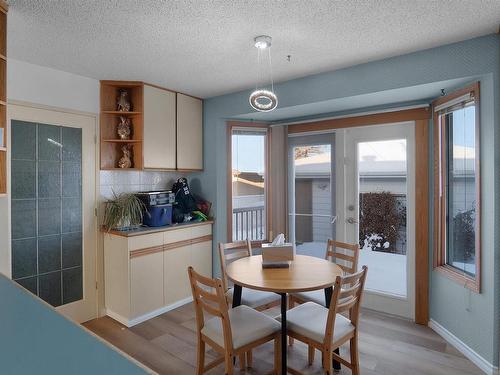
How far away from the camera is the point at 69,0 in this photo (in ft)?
6.09

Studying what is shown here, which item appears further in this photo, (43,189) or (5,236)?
(43,189)

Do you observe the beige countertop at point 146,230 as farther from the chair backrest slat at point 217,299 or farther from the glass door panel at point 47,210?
the chair backrest slat at point 217,299

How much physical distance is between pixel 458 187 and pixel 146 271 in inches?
124

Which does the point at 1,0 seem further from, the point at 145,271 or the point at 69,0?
the point at 145,271

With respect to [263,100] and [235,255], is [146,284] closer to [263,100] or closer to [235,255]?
[235,255]

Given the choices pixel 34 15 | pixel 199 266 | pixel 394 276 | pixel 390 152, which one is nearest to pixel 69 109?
pixel 34 15

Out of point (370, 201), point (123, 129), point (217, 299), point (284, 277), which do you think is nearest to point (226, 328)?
point (217, 299)

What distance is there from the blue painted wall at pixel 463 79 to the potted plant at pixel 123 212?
192cm

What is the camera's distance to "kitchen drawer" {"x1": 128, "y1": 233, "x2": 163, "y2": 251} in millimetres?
3121

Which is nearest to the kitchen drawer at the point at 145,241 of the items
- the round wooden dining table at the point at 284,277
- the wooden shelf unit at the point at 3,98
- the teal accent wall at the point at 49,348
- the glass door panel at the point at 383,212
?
the round wooden dining table at the point at 284,277

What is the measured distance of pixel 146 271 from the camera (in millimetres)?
3256

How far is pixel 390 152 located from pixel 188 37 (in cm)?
235

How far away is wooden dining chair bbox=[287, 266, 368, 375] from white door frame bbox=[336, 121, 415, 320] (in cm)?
145

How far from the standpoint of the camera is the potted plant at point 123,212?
129 inches
